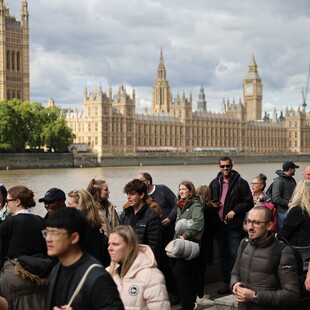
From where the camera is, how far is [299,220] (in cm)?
462

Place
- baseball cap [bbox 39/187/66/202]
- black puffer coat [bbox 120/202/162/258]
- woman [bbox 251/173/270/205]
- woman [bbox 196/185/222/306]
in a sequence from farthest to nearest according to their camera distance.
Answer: woman [bbox 251/173/270/205]
woman [bbox 196/185/222/306]
black puffer coat [bbox 120/202/162/258]
baseball cap [bbox 39/187/66/202]

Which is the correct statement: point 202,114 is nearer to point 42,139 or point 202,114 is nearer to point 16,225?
point 42,139

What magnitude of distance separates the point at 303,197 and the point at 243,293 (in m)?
1.02

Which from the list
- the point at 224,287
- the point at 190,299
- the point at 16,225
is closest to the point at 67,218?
the point at 16,225

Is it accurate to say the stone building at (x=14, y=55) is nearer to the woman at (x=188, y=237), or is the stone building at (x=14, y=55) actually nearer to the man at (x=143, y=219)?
the woman at (x=188, y=237)

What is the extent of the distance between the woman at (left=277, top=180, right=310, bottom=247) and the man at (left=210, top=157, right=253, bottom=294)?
1.53 m

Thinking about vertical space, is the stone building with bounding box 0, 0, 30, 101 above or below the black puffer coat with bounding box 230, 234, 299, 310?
above

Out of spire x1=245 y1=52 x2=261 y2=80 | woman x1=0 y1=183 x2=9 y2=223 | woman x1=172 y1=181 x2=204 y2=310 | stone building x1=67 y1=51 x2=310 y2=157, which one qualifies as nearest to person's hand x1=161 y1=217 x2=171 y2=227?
woman x1=172 y1=181 x2=204 y2=310

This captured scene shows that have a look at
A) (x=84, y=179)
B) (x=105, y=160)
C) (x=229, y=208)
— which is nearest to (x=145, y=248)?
(x=229, y=208)

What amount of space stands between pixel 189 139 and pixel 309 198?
83.9 metres

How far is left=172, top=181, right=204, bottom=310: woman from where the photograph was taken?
17.4 feet

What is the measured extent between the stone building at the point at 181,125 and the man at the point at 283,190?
63.3 m

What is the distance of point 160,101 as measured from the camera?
332 feet

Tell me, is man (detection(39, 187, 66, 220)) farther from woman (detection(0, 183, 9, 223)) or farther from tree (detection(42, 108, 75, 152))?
tree (detection(42, 108, 75, 152))
